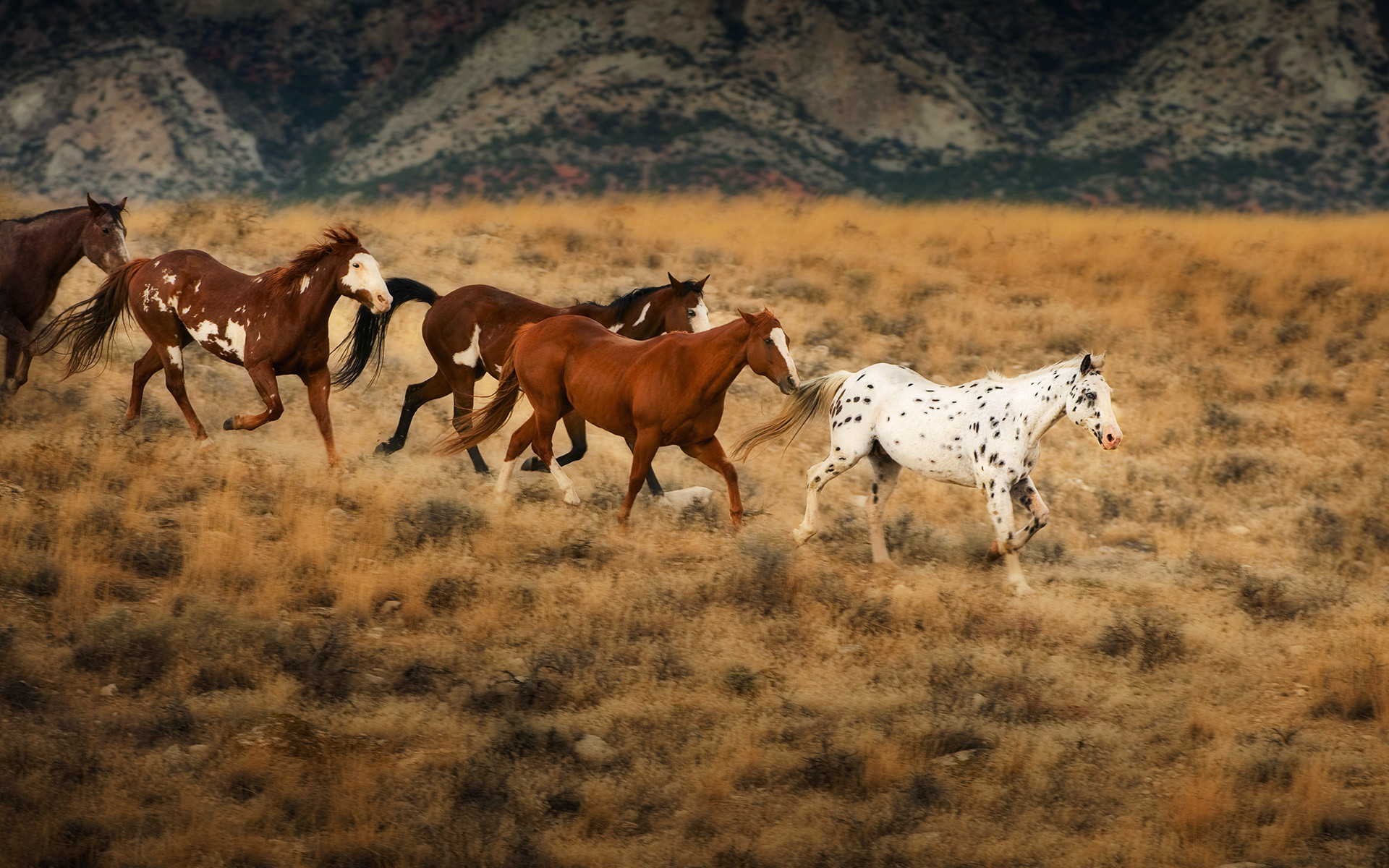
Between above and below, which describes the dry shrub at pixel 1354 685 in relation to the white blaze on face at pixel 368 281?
below

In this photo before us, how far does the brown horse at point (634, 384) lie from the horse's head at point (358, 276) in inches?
41.7

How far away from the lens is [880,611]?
8461 mm

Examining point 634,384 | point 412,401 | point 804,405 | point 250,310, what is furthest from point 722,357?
point 412,401

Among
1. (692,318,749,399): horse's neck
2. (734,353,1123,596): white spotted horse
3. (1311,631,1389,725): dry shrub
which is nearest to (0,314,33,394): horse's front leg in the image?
(692,318,749,399): horse's neck

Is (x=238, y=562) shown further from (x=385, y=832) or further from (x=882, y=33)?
(x=882, y=33)

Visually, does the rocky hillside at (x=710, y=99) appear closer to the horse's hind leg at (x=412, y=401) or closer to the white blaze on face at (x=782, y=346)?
the horse's hind leg at (x=412, y=401)

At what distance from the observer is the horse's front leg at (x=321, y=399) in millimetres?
10133

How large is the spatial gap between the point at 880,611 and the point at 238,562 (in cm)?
407

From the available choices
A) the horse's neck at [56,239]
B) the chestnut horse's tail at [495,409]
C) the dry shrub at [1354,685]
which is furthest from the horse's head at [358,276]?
the dry shrub at [1354,685]

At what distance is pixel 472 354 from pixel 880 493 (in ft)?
11.8

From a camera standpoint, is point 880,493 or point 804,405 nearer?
point 880,493

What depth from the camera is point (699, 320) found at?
35.5 feet

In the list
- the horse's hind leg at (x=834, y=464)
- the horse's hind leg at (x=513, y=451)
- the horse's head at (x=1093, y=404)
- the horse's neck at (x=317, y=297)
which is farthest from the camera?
the horse's hind leg at (x=513, y=451)

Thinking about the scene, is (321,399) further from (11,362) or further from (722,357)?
(11,362)
